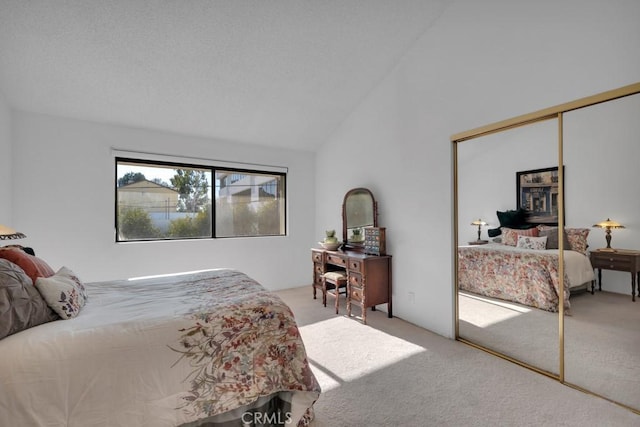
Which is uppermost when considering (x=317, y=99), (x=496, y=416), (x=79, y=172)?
(x=317, y=99)

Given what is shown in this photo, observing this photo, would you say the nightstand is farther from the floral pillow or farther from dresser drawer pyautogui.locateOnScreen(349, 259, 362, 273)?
dresser drawer pyautogui.locateOnScreen(349, 259, 362, 273)

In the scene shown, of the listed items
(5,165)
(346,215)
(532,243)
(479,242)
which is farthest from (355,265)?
(5,165)

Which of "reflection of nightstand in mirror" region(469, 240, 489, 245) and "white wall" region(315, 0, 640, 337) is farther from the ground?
"white wall" region(315, 0, 640, 337)

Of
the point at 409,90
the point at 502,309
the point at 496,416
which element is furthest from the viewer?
the point at 409,90

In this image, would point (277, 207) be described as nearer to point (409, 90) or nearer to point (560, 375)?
point (409, 90)

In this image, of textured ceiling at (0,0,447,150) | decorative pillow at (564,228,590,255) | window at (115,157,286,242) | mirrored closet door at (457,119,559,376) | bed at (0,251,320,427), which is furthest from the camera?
window at (115,157,286,242)

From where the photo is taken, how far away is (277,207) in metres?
4.74

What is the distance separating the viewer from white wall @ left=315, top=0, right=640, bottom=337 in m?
1.93

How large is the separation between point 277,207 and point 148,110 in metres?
2.18

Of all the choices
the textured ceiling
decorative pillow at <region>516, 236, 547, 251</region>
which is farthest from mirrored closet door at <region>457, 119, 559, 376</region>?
the textured ceiling

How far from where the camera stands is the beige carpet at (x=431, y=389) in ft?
5.64

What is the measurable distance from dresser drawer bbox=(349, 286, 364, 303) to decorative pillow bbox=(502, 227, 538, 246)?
58.2 inches

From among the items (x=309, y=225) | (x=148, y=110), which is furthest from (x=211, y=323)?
(x=309, y=225)

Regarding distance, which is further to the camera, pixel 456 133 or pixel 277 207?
pixel 277 207
